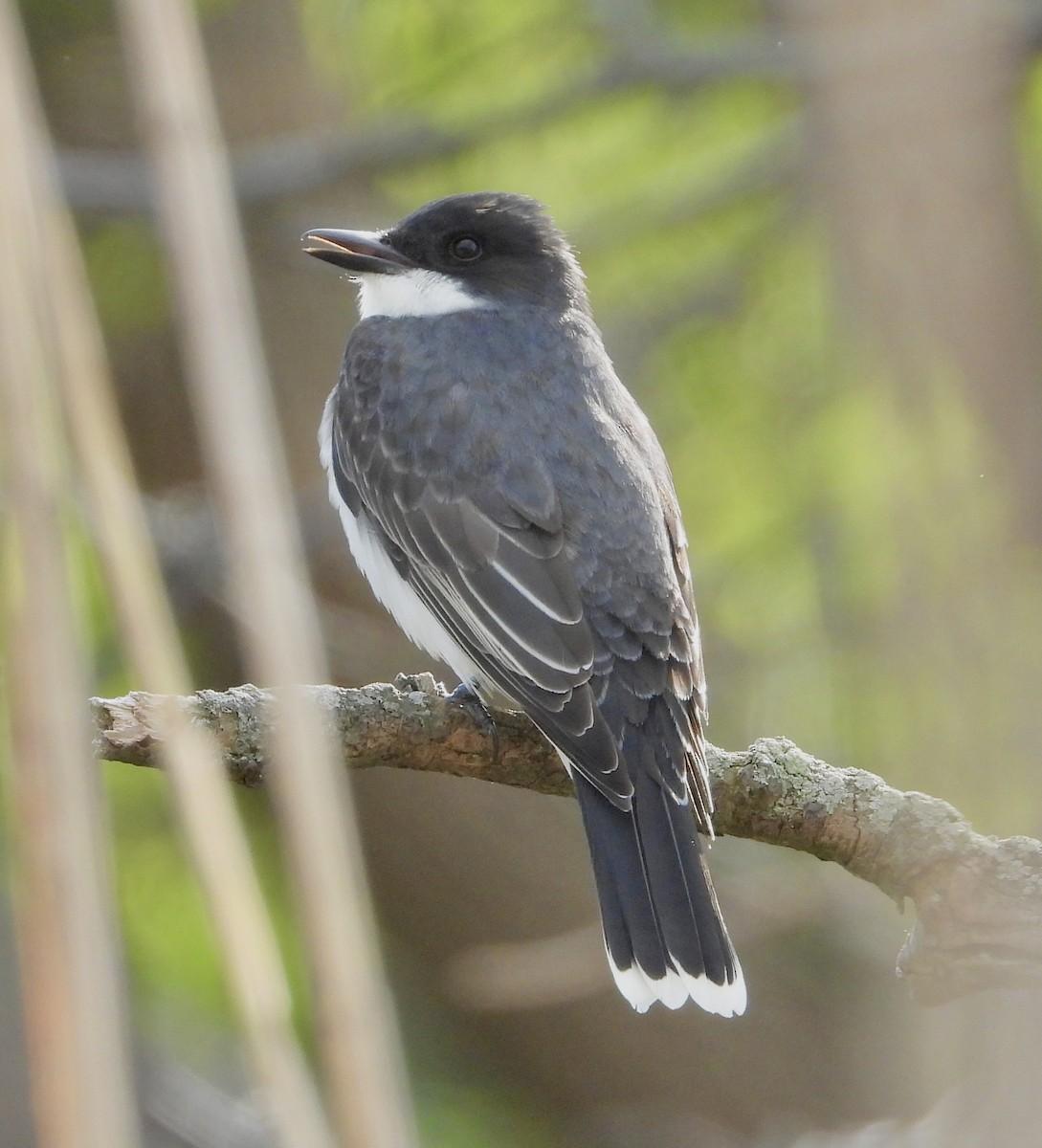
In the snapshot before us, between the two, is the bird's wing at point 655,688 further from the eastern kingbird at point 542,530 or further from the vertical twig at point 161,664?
the vertical twig at point 161,664

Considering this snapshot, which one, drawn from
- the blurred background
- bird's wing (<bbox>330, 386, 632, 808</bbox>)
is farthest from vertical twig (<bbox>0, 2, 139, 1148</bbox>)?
bird's wing (<bbox>330, 386, 632, 808</bbox>)

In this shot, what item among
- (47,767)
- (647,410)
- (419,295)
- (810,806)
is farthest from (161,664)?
(647,410)

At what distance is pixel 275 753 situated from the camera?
1649 mm

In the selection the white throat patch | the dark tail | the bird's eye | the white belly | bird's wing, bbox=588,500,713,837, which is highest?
A: the bird's eye

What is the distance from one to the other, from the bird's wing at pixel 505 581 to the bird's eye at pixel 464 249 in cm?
76

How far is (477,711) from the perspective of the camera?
3830 mm

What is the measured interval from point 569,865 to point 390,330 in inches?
76.5

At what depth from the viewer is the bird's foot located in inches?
147

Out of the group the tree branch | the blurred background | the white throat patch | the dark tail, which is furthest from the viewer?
the white throat patch

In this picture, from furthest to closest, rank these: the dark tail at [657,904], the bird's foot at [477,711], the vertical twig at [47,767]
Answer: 1. the bird's foot at [477,711]
2. the dark tail at [657,904]
3. the vertical twig at [47,767]

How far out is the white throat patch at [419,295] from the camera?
16.7 ft

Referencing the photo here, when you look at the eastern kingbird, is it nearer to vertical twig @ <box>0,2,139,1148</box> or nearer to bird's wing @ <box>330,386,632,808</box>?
bird's wing @ <box>330,386,632,808</box>

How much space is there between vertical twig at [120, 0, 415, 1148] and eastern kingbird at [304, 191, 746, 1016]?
211 cm

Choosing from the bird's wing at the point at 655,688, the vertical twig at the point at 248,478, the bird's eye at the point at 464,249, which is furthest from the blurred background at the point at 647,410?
the vertical twig at the point at 248,478
